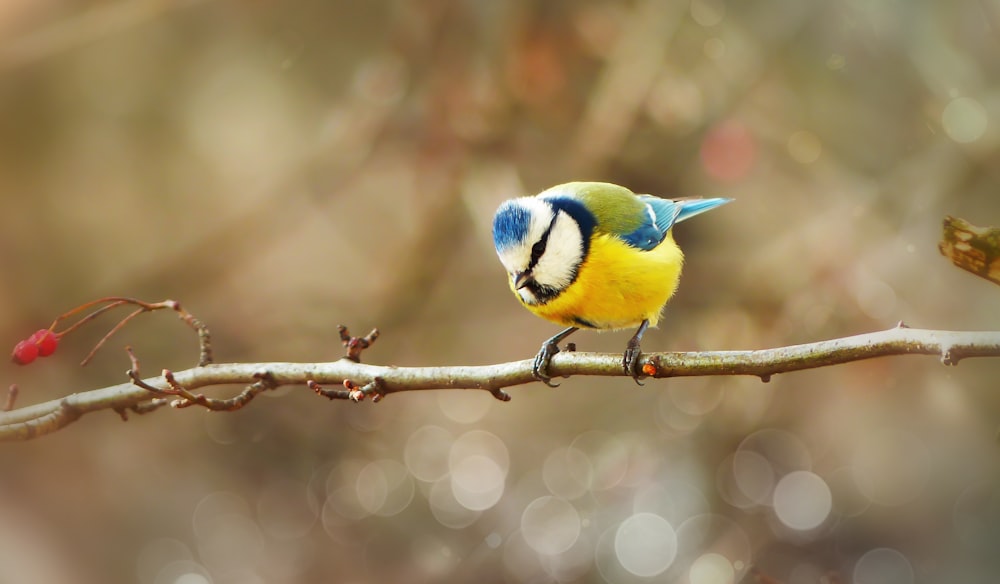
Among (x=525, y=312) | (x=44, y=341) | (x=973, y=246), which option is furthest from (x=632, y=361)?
(x=525, y=312)

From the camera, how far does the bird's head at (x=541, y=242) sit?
1.06 meters

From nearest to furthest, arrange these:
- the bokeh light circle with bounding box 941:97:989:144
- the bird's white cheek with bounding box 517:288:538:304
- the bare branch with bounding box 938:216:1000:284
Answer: the bare branch with bounding box 938:216:1000:284, the bird's white cheek with bounding box 517:288:538:304, the bokeh light circle with bounding box 941:97:989:144

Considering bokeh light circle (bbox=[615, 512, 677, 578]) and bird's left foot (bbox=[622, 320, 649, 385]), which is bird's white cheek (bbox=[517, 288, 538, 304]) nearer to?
bird's left foot (bbox=[622, 320, 649, 385])

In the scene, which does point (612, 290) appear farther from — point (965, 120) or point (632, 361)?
point (965, 120)

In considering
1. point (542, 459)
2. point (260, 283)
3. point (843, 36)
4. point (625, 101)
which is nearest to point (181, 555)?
point (260, 283)

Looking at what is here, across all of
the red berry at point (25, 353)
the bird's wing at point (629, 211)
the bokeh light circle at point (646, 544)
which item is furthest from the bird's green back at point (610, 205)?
the bokeh light circle at point (646, 544)

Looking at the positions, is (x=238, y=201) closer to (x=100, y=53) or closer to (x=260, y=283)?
(x=260, y=283)

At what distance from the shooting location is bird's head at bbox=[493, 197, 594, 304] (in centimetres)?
106

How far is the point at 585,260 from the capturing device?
3.78 feet

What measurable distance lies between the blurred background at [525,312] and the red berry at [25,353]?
1317 mm

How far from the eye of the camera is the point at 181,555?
2686mm

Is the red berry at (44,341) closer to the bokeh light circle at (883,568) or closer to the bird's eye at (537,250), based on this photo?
the bird's eye at (537,250)

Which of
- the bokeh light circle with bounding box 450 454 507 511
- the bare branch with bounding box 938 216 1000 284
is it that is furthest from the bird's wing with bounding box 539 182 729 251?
the bokeh light circle with bounding box 450 454 507 511

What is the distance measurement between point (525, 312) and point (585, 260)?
1862 mm
